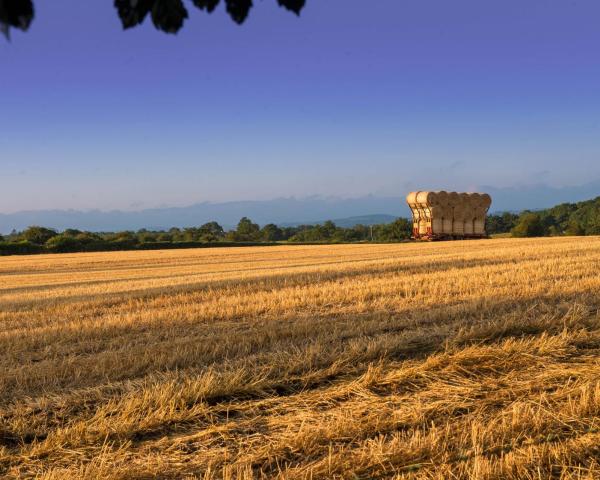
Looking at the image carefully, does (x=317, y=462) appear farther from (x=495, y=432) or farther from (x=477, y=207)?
(x=477, y=207)

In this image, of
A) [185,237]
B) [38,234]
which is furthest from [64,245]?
[185,237]

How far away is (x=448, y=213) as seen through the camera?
39.6 metres

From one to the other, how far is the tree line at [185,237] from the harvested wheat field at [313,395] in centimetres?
4404

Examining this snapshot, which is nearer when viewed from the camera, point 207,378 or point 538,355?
point 207,378

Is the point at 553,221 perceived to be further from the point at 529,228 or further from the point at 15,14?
the point at 15,14

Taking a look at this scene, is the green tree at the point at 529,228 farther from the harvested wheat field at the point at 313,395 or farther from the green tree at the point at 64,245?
the harvested wheat field at the point at 313,395

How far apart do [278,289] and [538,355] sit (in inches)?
268

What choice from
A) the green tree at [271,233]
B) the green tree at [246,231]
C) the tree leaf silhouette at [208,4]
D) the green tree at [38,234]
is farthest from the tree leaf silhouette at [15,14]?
the green tree at [271,233]

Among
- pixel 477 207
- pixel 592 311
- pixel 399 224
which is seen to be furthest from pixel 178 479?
pixel 399 224

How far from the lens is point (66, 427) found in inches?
140

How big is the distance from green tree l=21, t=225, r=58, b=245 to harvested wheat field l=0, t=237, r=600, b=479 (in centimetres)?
5125

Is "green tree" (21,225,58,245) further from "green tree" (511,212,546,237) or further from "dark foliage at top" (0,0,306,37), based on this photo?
"dark foliage at top" (0,0,306,37)

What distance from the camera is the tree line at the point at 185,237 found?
49000 mm

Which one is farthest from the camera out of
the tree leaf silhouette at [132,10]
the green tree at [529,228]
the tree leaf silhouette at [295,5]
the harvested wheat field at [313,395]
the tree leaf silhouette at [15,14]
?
the green tree at [529,228]
